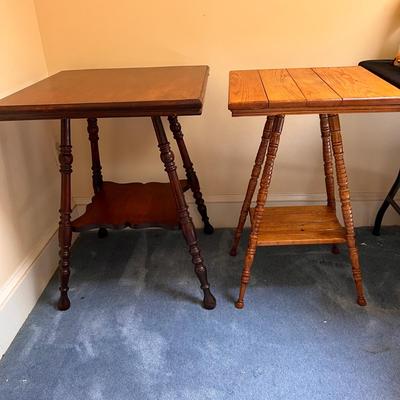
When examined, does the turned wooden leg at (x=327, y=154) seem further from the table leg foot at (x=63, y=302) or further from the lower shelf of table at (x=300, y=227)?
the table leg foot at (x=63, y=302)

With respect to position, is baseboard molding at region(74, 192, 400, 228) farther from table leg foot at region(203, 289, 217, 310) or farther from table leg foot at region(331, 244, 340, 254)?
table leg foot at region(203, 289, 217, 310)

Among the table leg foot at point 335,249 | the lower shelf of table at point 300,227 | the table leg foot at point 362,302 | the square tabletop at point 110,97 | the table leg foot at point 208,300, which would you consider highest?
the square tabletop at point 110,97

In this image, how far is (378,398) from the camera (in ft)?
3.38

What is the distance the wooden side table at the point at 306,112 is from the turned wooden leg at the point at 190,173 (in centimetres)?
24

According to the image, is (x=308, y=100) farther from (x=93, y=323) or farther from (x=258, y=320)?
(x=93, y=323)

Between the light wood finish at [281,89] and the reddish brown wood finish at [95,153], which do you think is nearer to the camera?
the light wood finish at [281,89]

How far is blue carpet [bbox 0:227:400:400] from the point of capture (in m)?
1.09

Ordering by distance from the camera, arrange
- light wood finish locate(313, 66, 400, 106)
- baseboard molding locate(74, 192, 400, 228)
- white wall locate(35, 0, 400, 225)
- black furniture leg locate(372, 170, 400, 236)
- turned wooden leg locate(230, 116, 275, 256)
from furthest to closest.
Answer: baseboard molding locate(74, 192, 400, 228), black furniture leg locate(372, 170, 400, 236), white wall locate(35, 0, 400, 225), turned wooden leg locate(230, 116, 275, 256), light wood finish locate(313, 66, 400, 106)

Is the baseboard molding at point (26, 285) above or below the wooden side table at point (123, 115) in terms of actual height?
below

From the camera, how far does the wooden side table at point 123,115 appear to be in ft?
3.35

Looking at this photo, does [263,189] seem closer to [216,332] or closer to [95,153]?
[216,332]

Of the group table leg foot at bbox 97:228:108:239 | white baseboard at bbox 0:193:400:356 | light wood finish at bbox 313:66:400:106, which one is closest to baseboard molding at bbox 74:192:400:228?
white baseboard at bbox 0:193:400:356

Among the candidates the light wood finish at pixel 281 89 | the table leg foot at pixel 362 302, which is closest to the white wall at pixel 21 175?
the light wood finish at pixel 281 89

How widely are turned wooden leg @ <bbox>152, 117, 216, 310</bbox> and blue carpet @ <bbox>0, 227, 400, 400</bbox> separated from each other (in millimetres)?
84
